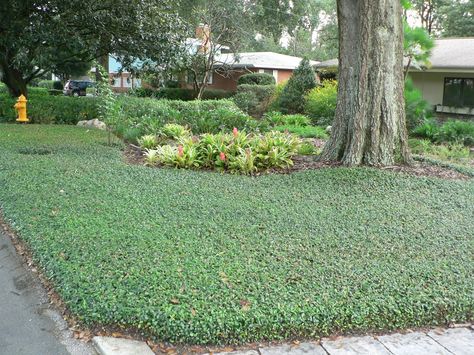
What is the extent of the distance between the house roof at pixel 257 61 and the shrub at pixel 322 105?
26.7 ft

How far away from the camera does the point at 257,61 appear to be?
2784 cm

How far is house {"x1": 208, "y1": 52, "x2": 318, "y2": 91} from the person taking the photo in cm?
2670

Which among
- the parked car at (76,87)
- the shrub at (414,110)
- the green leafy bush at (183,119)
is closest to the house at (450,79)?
the shrub at (414,110)

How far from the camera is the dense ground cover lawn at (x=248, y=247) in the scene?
3.50 m

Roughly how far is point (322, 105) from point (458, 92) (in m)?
4.44

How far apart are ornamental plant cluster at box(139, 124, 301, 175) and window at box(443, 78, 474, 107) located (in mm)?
9774

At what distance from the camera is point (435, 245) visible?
4898 mm

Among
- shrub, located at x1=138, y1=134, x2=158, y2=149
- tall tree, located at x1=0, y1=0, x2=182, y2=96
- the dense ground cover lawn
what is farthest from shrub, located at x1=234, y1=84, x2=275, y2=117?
the dense ground cover lawn

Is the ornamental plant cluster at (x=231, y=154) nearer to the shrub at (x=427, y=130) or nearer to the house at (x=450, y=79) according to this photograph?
the shrub at (x=427, y=130)

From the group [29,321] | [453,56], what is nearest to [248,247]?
[29,321]

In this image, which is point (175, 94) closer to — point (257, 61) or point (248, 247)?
point (257, 61)

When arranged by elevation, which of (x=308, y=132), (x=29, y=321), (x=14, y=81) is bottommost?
(x=29, y=321)

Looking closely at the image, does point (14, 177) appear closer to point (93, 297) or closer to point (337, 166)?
point (93, 297)

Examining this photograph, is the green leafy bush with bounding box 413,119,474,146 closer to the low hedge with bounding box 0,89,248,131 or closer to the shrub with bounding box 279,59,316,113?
the low hedge with bounding box 0,89,248,131
